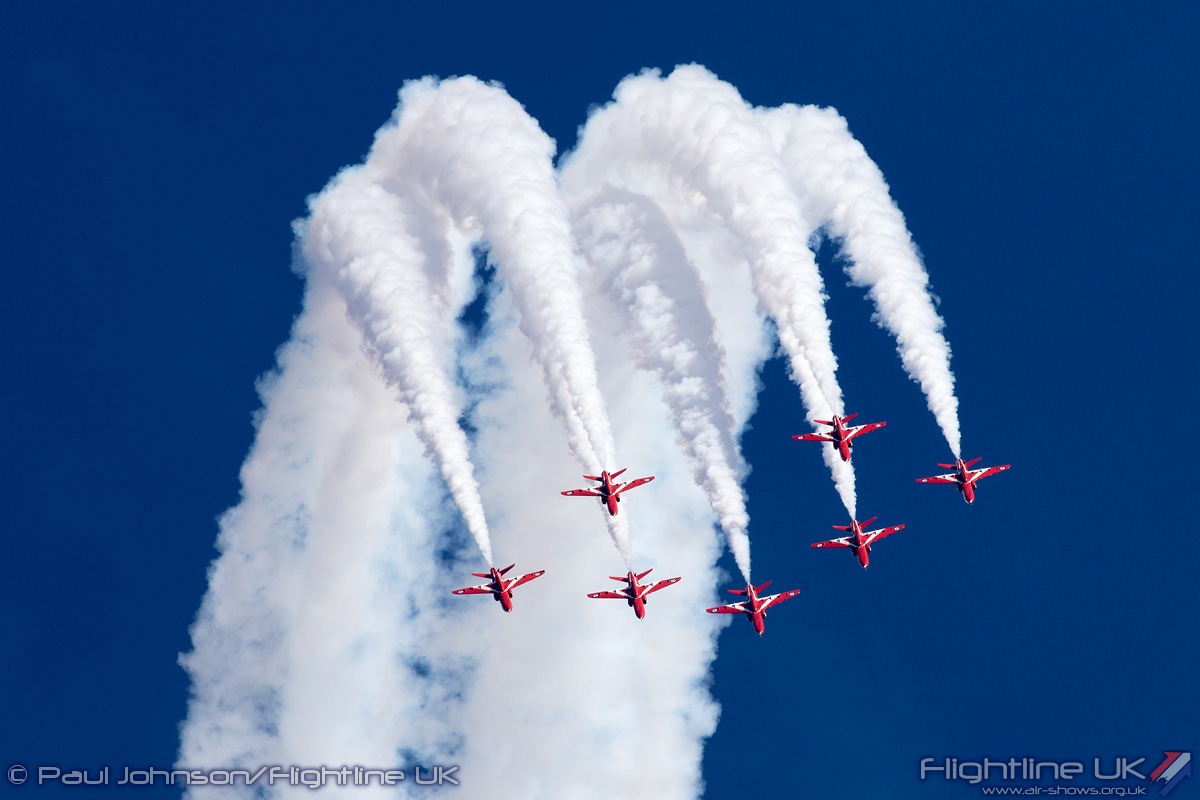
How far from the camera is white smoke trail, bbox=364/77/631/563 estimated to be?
81375 millimetres

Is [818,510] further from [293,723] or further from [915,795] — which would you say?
[293,723]

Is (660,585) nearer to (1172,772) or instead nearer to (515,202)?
(515,202)

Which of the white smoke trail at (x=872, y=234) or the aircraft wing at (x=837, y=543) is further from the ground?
the white smoke trail at (x=872, y=234)

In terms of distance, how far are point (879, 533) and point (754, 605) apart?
7748 millimetres

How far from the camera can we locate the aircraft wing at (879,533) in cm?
9362

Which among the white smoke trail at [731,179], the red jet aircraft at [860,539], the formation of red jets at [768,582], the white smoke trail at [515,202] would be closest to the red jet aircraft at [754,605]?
the formation of red jets at [768,582]

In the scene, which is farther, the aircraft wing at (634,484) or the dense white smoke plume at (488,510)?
the dense white smoke plume at (488,510)

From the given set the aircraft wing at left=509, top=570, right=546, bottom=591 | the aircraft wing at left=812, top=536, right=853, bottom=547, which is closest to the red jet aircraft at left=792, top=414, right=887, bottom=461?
the aircraft wing at left=812, top=536, right=853, bottom=547

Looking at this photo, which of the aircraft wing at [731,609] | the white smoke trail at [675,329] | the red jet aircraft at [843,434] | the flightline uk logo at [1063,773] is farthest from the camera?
the flightline uk logo at [1063,773]

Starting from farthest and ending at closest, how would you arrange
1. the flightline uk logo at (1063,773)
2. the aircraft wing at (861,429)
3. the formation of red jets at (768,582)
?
the flightline uk logo at (1063,773)
the aircraft wing at (861,429)
the formation of red jets at (768,582)

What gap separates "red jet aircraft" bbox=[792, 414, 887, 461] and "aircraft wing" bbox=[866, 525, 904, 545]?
194 inches

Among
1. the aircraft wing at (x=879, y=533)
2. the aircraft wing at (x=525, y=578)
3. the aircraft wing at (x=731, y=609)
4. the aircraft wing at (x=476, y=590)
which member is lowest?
the aircraft wing at (x=731, y=609)

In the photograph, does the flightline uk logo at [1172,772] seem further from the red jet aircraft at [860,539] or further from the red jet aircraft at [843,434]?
the red jet aircraft at [843,434]

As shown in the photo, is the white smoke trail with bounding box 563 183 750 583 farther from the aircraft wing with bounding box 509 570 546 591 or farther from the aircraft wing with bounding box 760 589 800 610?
the aircraft wing with bounding box 509 570 546 591
